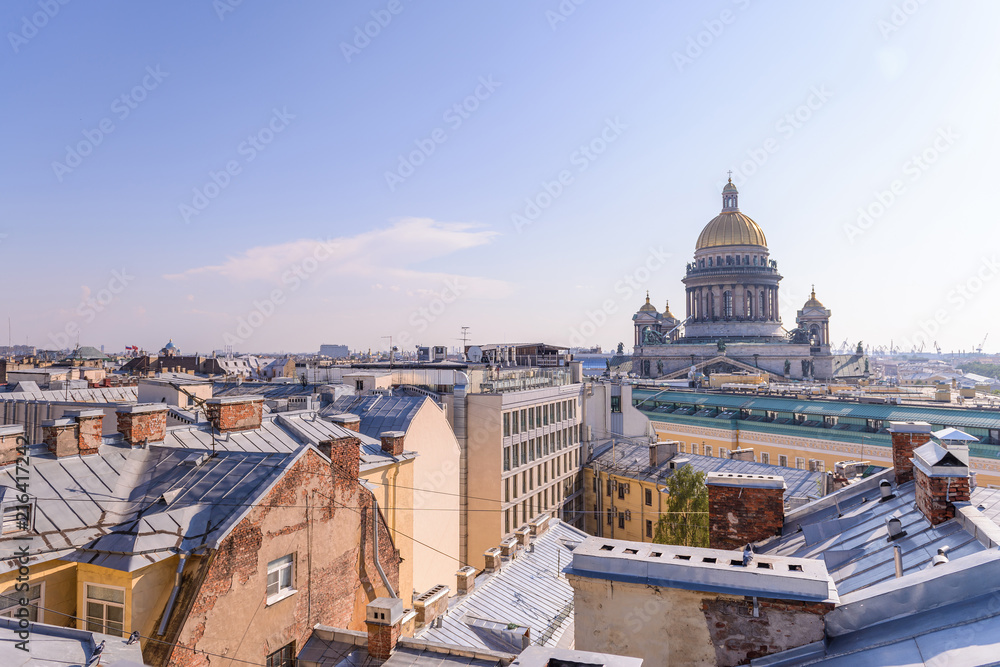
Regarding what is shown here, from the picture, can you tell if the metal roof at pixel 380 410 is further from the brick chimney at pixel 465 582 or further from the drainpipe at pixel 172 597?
the drainpipe at pixel 172 597

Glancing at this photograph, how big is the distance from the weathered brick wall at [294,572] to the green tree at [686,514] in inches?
578

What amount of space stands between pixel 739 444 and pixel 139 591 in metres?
46.3

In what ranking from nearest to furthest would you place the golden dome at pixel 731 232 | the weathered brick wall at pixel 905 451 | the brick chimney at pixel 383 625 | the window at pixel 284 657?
the brick chimney at pixel 383 625 < the window at pixel 284 657 < the weathered brick wall at pixel 905 451 < the golden dome at pixel 731 232

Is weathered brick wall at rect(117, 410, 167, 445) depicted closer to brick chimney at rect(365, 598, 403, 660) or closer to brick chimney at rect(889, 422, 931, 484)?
brick chimney at rect(365, 598, 403, 660)

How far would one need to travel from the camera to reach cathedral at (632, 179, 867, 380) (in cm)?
8712

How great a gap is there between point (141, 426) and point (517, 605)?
1044 centimetres

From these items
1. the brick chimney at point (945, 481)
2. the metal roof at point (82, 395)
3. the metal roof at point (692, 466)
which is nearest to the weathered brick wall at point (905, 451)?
the brick chimney at point (945, 481)

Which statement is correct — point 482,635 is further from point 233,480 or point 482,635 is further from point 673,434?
point 673,434

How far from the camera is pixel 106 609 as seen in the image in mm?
9781

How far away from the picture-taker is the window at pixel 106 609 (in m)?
9.62

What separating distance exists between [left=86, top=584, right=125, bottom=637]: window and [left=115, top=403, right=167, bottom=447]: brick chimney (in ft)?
12.5

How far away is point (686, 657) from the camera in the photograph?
27.3 ft

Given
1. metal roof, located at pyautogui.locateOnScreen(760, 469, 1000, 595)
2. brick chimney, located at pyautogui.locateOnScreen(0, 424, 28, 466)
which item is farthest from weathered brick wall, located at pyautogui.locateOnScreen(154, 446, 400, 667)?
metal roof, located at pyautogui.locateOnScreen(760, 469, 1000, 595)

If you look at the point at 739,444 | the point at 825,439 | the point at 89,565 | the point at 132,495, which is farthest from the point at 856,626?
the point at 739,444
